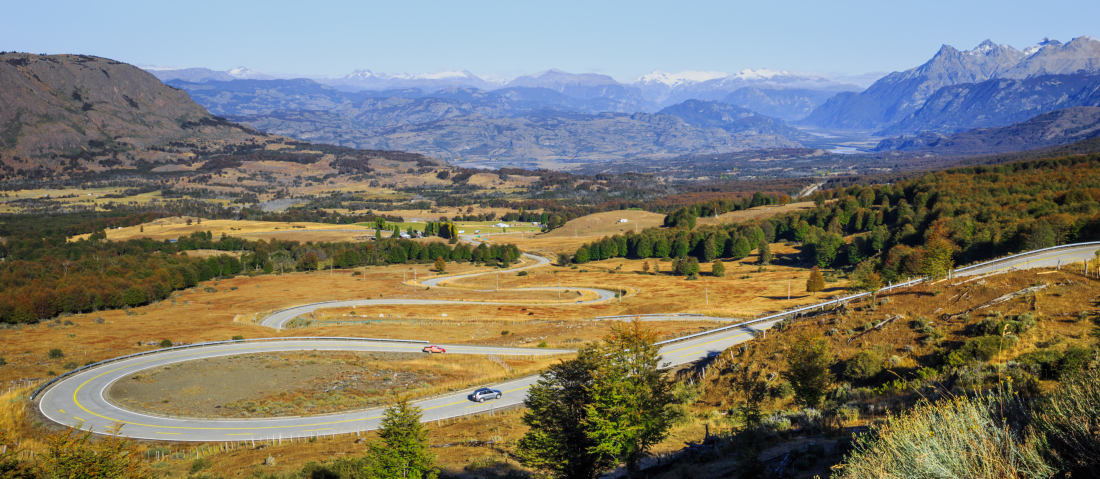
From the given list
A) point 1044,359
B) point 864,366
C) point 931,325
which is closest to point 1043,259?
point 931,325

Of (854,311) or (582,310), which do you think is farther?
(582,310)

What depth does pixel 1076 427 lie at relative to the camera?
35.4 ft

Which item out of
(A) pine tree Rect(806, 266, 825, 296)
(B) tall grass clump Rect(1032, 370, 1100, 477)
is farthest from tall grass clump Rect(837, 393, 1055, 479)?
(A) pine tree Rect(806, 266, 825, 296)

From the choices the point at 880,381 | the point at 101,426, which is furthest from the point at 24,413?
the point at 880,381

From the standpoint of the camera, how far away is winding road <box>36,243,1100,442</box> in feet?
146

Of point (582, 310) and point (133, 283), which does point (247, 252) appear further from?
point (582, 310)

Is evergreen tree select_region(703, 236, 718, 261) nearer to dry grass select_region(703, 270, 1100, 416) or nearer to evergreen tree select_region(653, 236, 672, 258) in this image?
evergreen tree select_region(653, 236, 672, 258)

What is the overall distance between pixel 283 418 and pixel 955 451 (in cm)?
4614

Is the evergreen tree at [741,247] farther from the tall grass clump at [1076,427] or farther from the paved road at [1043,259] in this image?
the tall grass clump at [1076,427]

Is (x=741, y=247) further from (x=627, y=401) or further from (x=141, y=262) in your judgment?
(x=627, y=401)

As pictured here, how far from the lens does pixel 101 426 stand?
45.3 m

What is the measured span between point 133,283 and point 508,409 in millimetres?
96384

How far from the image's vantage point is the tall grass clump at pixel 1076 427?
10562 mm

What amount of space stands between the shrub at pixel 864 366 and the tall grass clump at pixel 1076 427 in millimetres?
25670
